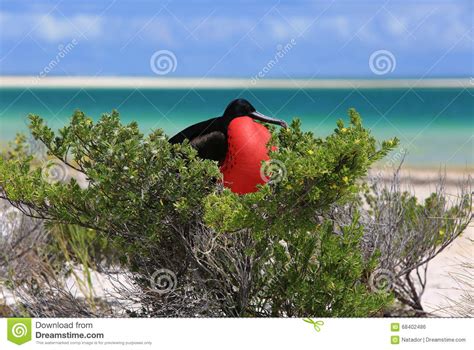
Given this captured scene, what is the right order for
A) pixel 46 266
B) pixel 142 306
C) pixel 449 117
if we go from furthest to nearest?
1. pixel 449 117
2. pixel 46 266
3. pixel 142 306

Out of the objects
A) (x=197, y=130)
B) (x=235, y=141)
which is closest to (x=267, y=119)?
(x=235, y=141)

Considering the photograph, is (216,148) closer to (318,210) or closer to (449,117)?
(318,210)

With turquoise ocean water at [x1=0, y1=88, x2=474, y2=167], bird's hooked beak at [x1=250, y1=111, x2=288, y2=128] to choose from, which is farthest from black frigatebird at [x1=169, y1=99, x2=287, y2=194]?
turquoise ocean water at [x1=0, y1=88, x2=474, y2=167]

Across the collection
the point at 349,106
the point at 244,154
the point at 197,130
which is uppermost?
the point at 349,106

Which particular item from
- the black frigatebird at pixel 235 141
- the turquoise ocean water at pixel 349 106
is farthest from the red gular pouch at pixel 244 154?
the turquoise ocean water at pixel 349 106

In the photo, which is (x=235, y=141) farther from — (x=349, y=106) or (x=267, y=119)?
(x=349, y=106)

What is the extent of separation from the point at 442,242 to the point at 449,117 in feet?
34.6

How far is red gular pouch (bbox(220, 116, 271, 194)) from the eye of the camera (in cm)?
375

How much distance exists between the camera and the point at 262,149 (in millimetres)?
3791

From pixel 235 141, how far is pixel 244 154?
0.28ft

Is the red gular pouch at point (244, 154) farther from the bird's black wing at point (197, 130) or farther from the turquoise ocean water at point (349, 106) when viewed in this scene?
the turquoise ocean water at point (349, 106)

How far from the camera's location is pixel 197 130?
3852mm

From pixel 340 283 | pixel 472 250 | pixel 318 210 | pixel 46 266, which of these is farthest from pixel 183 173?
pixel 46 266

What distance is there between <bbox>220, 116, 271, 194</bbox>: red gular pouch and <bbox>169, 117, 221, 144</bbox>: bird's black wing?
0.08 m
